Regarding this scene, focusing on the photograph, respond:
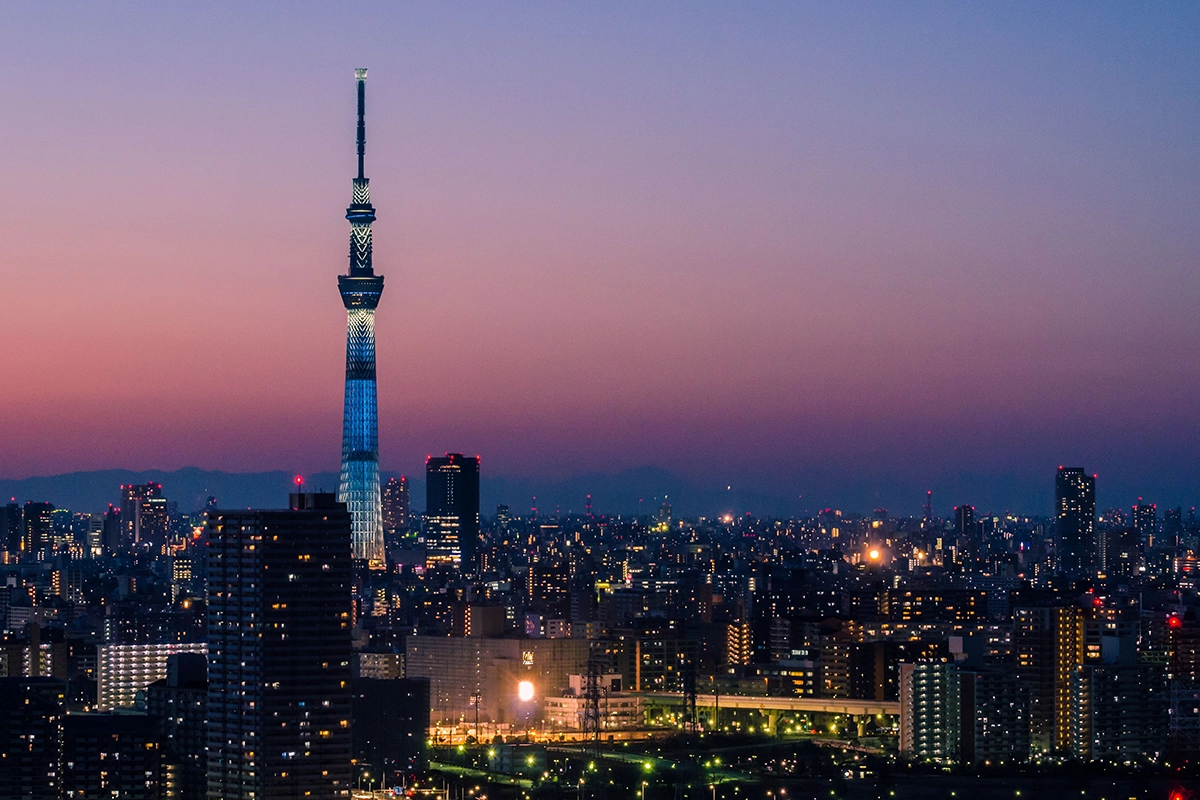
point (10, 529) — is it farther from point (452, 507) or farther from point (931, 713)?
point (931, 713)

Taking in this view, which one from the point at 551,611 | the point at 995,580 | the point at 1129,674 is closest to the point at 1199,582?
the point at 995,580

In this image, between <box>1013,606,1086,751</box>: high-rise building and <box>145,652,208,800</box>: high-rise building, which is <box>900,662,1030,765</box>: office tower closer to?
<box>1013,606,1086,751</box>: high-rise building

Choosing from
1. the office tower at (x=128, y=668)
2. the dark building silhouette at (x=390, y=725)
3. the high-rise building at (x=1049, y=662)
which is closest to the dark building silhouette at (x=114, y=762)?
the dark building silhouette at (x=390, y=725)

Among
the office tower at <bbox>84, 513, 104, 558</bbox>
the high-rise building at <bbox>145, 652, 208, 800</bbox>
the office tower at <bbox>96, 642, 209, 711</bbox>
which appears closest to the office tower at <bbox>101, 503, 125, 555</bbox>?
the office tower at <bbox>84, 513, 104, 558</bbox>

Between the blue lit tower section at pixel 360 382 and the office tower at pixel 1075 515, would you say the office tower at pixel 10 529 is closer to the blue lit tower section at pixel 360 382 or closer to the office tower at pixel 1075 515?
the blue lit tower section at pixel 360 382

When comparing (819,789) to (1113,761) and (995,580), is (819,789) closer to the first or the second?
(1113,761)

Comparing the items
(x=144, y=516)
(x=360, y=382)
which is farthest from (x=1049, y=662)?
(x=144, y=516)
